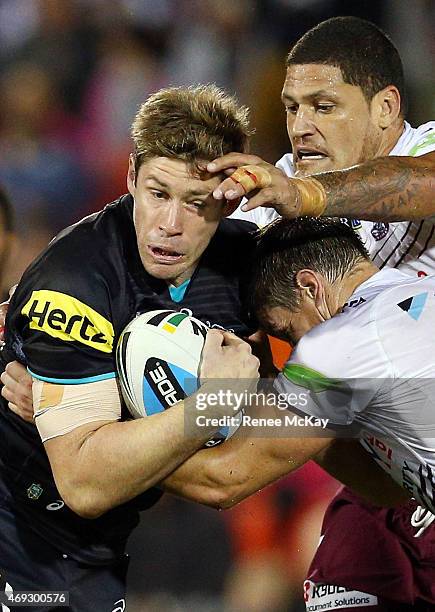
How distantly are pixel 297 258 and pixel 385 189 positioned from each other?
0.38m

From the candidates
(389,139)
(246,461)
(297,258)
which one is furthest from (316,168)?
(246,461)

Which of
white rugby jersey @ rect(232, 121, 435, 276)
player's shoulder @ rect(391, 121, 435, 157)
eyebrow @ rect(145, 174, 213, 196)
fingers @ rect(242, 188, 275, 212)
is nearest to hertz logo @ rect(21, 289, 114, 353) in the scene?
eyebrow @ rect(145, 174, 213, 196)

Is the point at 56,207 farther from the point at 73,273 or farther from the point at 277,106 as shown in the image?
the point at 73,273

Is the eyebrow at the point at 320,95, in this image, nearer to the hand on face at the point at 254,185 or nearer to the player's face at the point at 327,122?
the player's face at the point at 327,122

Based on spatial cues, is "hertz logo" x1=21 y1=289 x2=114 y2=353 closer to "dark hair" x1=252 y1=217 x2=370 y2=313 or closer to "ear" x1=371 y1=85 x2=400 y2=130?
"dark hair" x1=252 y1=217 x2=370 y2=313

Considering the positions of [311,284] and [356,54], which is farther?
[356,54]

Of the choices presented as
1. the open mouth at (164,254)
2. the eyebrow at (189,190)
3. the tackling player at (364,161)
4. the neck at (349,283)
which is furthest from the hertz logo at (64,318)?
the tackling player at (364,161)

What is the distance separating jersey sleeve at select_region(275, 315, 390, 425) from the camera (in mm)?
2129

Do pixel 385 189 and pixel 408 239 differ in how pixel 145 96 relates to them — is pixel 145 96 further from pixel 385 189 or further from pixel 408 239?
pixel 385 189

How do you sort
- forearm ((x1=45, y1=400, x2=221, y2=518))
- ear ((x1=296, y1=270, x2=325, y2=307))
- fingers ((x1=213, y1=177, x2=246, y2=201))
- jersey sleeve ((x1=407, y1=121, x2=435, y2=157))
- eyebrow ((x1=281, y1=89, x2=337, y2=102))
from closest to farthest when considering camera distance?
fingers ((x1=213, y1=177, x2=246, y2=201)), forearm ((x1=45, y1=400, x2=221, y2=518)), ear ((x1=296, y1=270, x2=325, y2=307)), jersey sleeve ((x1=407, y1=121, x2=435, y2=157)), eyebrow ((x1=281, y1=89, x2=337, y2=102))

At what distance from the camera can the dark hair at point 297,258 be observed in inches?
90.9

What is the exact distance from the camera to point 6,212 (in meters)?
4.18

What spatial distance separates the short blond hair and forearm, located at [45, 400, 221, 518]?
636 mm

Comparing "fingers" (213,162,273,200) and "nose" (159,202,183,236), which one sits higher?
"fingers" (213,162,273,200)
